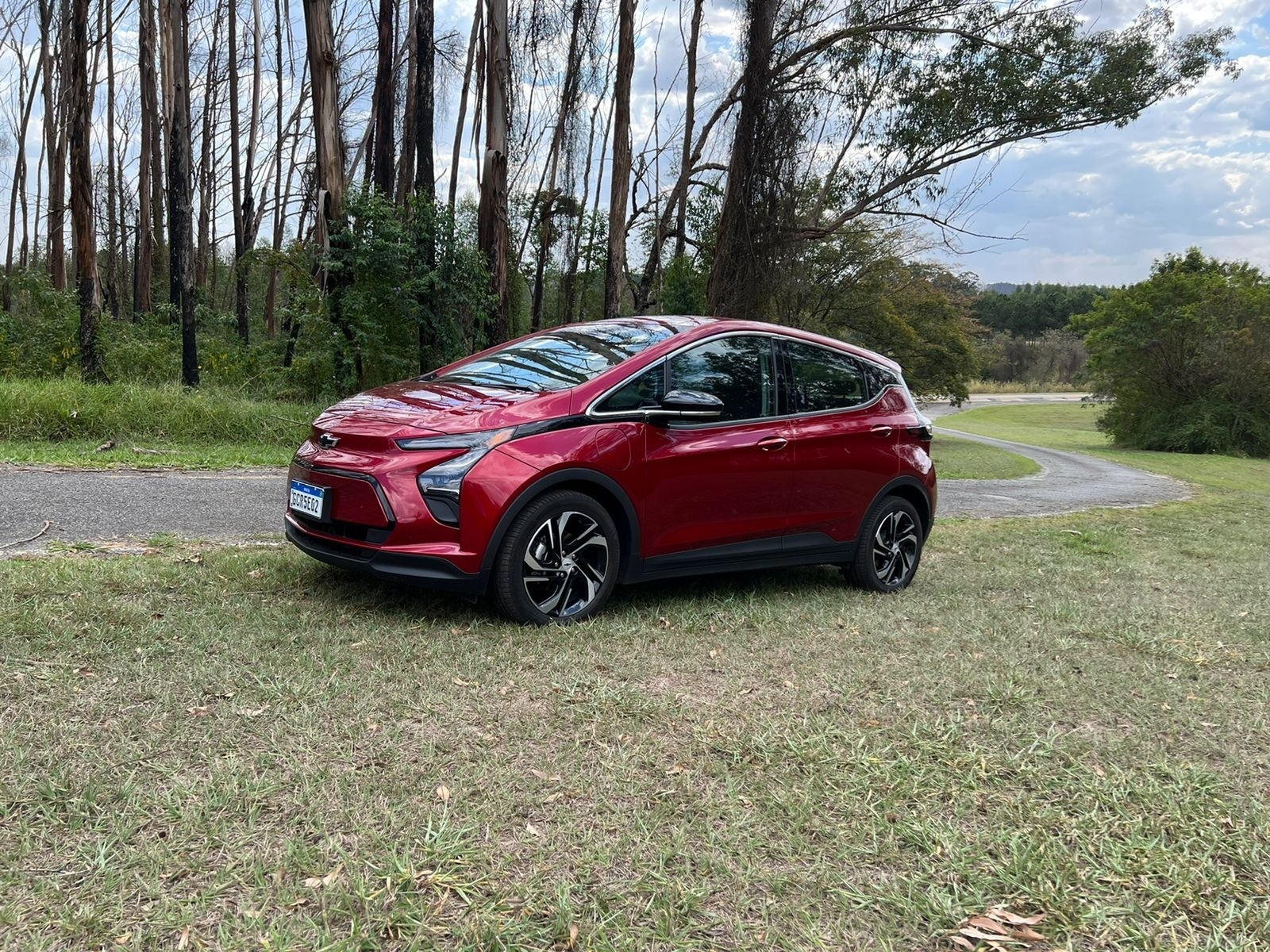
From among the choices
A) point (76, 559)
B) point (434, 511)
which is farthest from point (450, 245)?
point (434, 511)

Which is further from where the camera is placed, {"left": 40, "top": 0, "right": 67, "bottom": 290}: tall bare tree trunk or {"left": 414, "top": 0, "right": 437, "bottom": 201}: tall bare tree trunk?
{"left": 40, "top": 0, "right": 67, "bottom": 290}: tall bare tree trunk

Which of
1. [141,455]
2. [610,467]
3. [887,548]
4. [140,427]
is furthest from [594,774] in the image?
[140,427]

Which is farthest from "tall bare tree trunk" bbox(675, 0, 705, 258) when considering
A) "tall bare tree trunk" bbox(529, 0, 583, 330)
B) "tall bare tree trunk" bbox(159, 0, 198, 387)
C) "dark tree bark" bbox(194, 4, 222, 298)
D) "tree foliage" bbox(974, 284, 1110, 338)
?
"tree foliage" bbox(974, 284, 1110, 338)

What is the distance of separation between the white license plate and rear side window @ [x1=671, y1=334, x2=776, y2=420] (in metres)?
1.94

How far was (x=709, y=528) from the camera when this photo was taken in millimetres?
4836

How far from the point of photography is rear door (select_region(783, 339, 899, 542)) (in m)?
5.29

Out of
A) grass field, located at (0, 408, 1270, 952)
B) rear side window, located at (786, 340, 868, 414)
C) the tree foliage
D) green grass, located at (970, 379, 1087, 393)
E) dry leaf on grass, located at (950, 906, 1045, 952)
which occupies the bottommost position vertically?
dry leaf on grass, located at (950, 906, 1045, 952)

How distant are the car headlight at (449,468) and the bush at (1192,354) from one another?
31.9 meters

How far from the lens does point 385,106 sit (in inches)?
599

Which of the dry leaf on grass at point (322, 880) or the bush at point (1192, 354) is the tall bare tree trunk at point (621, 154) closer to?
the dry leaf on grass at point (322, 880)

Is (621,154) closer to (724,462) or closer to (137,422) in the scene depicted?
(137,422)

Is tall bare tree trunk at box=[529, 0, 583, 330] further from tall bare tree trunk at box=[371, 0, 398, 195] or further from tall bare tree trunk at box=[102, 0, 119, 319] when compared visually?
tall bare tree trunk at box=[102, 0, 119, 319]

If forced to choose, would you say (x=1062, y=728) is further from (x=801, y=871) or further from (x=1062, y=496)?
(x=1062, y=496)

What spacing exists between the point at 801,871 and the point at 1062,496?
13.7 m
